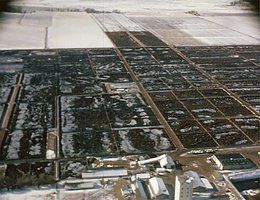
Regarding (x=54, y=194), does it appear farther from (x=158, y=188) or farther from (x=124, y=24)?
(x=124, y=24)

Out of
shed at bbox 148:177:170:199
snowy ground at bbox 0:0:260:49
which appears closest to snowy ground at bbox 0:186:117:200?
shed at bbox 148:177:170:199

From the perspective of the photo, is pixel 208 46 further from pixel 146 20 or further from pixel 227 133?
pixel 227 133

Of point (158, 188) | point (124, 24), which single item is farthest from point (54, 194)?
point (124, 24)

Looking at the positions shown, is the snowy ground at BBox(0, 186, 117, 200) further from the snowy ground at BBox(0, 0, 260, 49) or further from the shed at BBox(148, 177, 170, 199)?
the snowy ground at BBox(0, 0, 260, 49)

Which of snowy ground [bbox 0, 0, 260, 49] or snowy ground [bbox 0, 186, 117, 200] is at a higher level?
snowy ground [bbox 0, 0, 260, 49]

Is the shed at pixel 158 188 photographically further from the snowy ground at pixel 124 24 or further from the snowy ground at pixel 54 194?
the snowy ground at pixel 124 24

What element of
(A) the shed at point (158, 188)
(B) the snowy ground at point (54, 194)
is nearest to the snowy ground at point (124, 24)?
(B) the snowy ground at point (54, 194)

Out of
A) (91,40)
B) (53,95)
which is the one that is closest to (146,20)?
(91,40)

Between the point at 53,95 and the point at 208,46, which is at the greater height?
the point at 208,46

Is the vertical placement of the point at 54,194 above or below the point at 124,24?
below

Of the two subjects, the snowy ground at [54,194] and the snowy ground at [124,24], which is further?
the snowy ground at [124,24]

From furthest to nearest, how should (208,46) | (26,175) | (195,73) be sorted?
(208,46) < (195,73) < (26,175)
